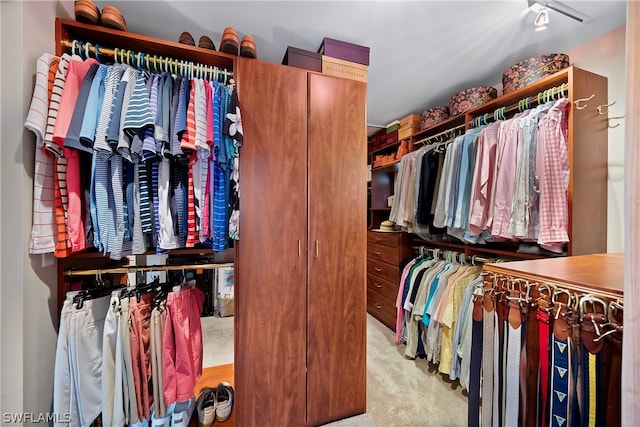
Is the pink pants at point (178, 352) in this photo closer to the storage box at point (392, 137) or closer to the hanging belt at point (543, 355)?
the hanging belt at point (543, 355)

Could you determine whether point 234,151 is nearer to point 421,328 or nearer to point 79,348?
point 79,348

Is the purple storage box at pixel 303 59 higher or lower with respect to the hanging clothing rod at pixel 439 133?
higher

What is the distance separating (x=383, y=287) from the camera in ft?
9.04

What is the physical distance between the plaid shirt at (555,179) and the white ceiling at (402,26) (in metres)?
0.57

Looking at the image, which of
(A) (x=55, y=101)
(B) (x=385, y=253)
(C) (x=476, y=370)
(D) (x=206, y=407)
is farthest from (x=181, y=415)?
(B) (x=385, y=253)

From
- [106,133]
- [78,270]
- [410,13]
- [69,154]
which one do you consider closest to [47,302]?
[78,270]

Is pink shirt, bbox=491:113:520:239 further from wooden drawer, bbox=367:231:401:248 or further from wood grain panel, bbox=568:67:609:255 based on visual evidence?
wooden drawer, bbox=367:231:401:248

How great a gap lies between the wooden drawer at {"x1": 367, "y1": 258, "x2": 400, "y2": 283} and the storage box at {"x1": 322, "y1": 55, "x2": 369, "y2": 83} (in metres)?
1.83

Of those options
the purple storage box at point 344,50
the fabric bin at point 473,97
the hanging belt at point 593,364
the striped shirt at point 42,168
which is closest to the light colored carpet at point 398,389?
the striped shirt at point 42,168

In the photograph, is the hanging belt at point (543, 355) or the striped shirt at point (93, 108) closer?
the hanging belt at point (543, 355)

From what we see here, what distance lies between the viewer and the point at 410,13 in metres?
1.39

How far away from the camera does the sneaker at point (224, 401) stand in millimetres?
1396

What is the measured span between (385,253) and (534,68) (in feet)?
6.36

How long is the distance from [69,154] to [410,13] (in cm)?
183
